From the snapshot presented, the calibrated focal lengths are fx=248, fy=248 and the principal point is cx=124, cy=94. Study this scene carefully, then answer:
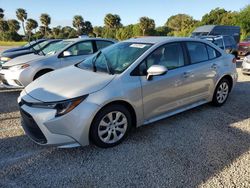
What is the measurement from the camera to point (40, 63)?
644 centimetres

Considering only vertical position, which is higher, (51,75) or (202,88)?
(51,75)

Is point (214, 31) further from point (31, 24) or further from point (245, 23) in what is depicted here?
point (31, 24)

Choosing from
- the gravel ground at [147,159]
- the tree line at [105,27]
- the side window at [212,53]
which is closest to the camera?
the gravel ground at [147,159]

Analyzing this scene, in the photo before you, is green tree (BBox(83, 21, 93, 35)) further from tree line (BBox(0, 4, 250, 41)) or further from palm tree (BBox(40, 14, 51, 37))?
palm tree (BBox(40, 14, 51, 37))

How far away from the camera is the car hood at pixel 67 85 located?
3286 millimetres

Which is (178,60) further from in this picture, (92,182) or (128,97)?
(92,182)

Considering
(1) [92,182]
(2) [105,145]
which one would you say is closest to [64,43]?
(2) [105,145]

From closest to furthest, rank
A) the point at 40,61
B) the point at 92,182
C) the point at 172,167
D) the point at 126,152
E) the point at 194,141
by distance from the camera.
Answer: the point at 92,182 < the point at 172,167 < the point at 126,152 < the point at 194,141 < the point at 40,61

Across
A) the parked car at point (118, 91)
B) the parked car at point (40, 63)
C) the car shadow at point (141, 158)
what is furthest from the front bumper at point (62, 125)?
the parked car at point (40, 63)

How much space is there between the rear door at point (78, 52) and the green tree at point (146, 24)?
131ft

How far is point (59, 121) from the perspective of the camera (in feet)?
10.2

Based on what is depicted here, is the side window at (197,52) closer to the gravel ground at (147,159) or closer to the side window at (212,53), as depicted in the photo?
the side window at (212,53)

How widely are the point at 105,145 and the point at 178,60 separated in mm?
1974

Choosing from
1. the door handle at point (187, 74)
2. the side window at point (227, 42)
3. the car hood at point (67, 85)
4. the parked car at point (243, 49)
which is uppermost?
the car hood at point (67, 85)
